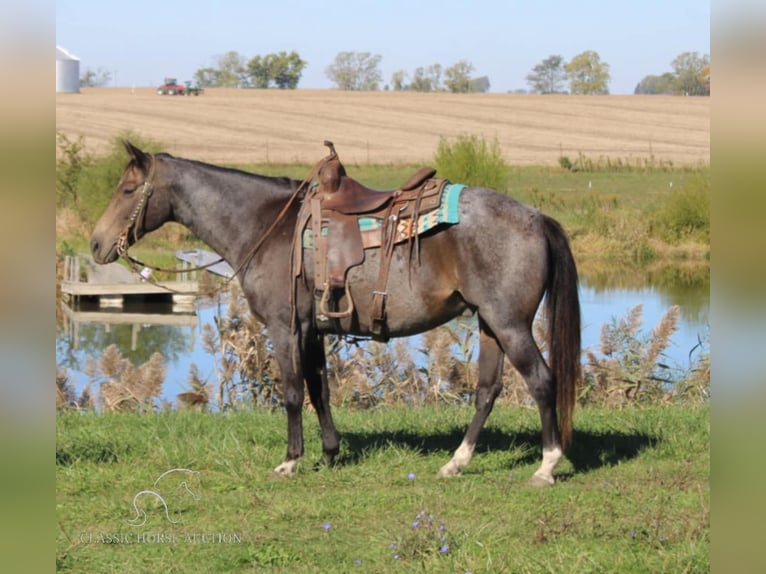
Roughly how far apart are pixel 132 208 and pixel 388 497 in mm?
2832

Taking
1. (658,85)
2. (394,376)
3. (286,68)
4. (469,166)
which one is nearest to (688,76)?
(658,85)

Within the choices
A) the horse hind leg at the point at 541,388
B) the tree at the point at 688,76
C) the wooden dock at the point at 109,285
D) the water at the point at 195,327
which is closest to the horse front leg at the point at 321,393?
the horse hind leg at the point at 541,388

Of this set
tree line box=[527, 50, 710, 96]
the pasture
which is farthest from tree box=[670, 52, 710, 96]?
the pasture

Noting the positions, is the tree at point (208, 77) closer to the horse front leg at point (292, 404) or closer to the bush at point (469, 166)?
the bush at point (469, 166)

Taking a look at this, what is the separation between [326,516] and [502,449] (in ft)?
6.61

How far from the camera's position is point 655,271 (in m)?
24.5

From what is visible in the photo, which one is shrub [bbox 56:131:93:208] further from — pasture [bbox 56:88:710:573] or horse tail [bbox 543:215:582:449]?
horse tail [bbox 543:215:582:449]

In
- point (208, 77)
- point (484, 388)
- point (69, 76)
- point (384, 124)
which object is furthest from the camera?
point (208, 77)

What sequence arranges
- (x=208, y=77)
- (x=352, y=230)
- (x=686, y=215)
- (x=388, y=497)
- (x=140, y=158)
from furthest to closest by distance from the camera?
(x=208, y=77) < (x=686, y=215) < (x=140, y=158) < (x=352, y=230) < (x=388, y=497)

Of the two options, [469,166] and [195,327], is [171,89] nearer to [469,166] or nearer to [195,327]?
[469,166]

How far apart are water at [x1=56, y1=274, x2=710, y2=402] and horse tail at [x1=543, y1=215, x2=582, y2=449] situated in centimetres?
815

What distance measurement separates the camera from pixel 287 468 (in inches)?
274

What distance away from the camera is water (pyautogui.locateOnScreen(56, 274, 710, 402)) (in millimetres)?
16656

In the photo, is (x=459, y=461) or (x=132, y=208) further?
(x=132, y=208)
